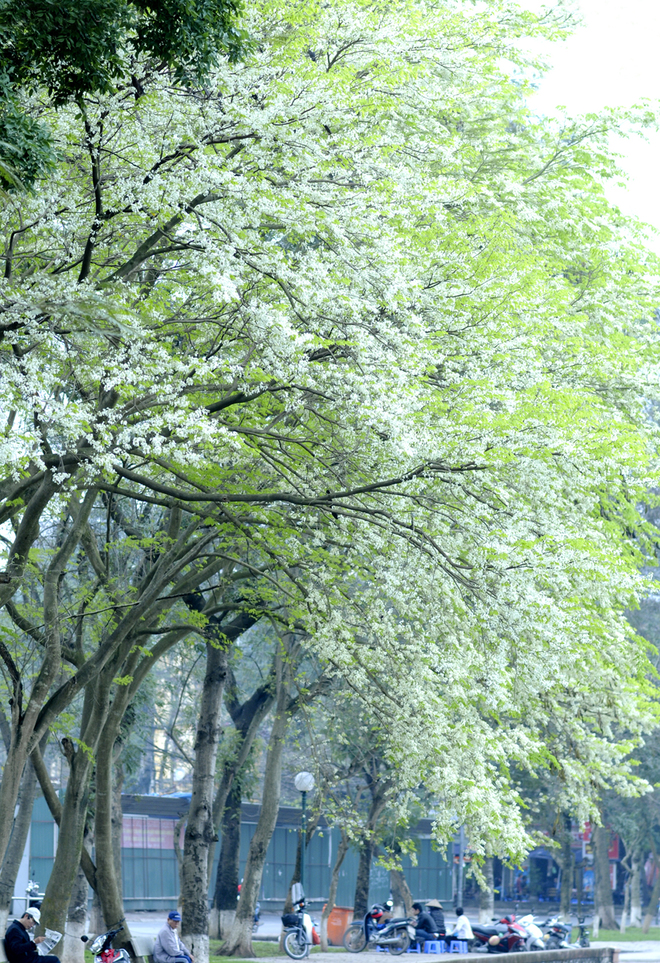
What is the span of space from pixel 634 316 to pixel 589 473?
4.22 metres

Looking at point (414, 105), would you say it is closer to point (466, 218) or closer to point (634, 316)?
point (466, 218)

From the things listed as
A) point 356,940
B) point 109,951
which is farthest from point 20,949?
point 356,940

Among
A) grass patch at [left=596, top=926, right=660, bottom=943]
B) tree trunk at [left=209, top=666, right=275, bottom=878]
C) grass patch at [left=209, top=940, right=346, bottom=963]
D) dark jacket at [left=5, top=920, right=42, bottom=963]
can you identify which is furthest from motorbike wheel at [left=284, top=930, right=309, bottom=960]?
grass patch at [left=596, top=926, right=660, bottom=943]

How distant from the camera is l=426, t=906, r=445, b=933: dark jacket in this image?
90.9 feet

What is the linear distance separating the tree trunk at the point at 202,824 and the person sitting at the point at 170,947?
6.07 ft

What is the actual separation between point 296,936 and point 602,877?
21723 mm

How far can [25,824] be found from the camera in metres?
20.9

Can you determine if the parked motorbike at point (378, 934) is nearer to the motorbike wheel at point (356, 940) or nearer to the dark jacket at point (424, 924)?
the motorbike wheel at point (356, 940)

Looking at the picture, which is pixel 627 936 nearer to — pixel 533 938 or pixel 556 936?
pixel 556 936

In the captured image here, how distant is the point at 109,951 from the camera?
15.4 metres

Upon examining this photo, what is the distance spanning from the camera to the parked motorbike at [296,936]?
79.6 ft

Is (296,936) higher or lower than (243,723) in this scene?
lower

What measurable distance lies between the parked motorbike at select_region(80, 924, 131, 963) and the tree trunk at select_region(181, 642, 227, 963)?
2081mm

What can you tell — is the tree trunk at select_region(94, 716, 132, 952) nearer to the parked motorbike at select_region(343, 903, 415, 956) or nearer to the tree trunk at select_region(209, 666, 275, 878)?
the tree trunk at select_region(209, 666, 275, 878)
